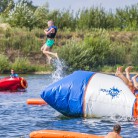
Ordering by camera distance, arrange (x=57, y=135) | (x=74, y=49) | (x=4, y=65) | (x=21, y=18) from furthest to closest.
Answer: (x=21, y=18)
(x=74, y=49)
(x=4, y=65)
(x=57, y=135)

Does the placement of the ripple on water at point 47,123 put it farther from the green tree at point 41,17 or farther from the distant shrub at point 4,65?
the green tree at point 41,17

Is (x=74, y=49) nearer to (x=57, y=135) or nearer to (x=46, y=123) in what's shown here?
(x=46, y=123)

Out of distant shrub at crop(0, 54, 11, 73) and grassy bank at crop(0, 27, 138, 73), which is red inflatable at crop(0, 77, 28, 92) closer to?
grassy bank at crop(0, 27, 138, 73)

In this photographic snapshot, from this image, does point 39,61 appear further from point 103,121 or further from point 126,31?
point 103,121

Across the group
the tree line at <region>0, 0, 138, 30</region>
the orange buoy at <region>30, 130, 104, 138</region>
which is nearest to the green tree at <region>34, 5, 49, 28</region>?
the tree line at <region>0, 0, 138, 30</region>

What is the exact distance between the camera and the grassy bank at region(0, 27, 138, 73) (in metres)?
60.5

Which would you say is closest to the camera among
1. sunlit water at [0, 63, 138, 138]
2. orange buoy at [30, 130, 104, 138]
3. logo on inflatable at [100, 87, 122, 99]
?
orange buoy at [30, 130, 104, 138]

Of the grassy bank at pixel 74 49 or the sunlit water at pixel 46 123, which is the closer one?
the sunlit water at pixel 46 123

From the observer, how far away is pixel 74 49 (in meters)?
60.5

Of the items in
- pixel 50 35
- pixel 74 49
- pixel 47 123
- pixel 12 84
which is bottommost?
pixel 12 84

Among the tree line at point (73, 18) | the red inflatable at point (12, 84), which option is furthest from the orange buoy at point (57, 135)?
the tree line at point (73, 18)

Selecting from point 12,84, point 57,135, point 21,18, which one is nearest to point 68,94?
point 57,135

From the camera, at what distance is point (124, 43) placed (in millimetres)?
71500

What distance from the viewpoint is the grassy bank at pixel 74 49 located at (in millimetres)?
60500
